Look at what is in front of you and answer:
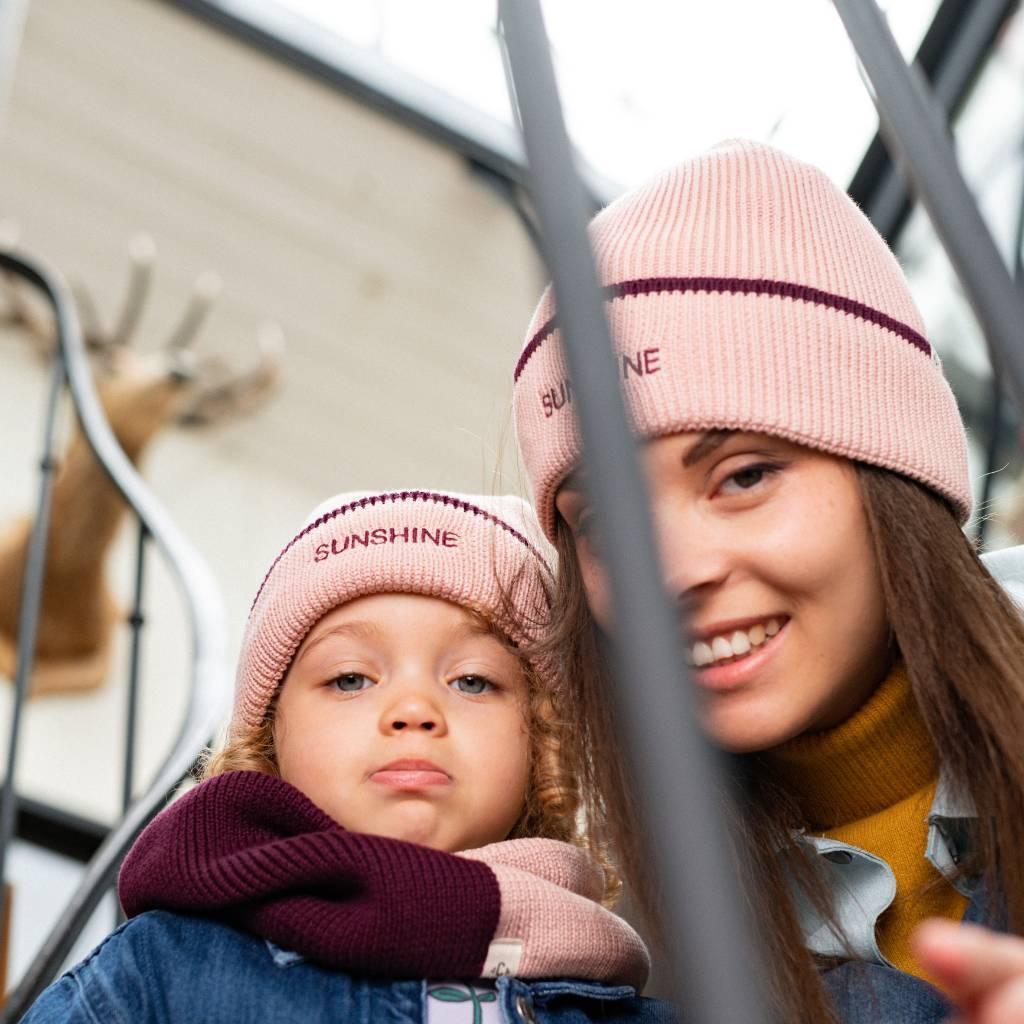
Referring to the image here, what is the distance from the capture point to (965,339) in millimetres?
3322

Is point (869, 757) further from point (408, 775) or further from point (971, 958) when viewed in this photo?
point (971, 958)

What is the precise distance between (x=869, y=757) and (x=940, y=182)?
657mm

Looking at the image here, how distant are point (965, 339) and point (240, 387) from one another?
10.2ft

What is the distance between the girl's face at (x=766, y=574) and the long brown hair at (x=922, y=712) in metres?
0.04

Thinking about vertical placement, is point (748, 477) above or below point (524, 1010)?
above

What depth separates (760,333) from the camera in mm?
1207

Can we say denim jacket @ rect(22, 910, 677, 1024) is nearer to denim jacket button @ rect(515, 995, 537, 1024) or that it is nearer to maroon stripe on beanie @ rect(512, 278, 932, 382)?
denim jacket button @ rect(515, 995, 537, 1024)

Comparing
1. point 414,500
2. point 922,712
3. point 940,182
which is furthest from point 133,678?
point 940,182

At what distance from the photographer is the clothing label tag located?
1.17 m

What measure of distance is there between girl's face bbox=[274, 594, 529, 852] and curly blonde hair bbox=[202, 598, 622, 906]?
0.05 feet

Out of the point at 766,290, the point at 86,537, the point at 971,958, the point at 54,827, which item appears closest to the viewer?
the point at 971,958

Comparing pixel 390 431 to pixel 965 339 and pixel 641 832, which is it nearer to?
pixel 965 339

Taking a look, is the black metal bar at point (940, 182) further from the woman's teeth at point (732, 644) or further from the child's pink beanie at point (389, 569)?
the child's pink beanie at point (389, 569)

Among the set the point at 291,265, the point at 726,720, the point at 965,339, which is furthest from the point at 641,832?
the point at 291,265
